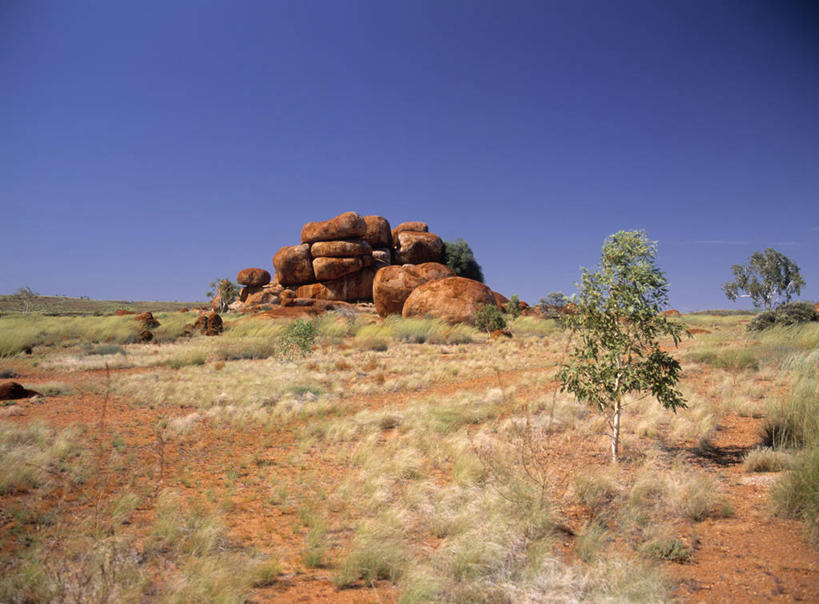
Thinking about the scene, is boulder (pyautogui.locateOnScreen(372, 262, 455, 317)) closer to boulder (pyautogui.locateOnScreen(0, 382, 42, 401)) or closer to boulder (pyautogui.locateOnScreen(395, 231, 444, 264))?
boulder (pyautogui.locateOnScreen(395, 231, 444, 264))

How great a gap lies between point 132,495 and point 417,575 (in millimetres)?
3327

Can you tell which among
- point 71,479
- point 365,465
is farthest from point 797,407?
point 71,479

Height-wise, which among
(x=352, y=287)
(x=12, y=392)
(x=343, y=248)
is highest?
(x=343, y=248)

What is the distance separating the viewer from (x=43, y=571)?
2.95m

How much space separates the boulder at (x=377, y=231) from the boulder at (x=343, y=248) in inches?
39.8

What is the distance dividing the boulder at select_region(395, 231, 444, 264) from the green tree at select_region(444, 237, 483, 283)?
109cm

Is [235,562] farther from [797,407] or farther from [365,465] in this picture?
[797,407]

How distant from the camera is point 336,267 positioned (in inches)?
1625

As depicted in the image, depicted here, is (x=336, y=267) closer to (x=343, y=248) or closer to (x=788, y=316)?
(x=343, y=248)

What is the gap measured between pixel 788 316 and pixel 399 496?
17741 mm

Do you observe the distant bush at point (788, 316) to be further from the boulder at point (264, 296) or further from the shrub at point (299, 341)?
the boulder at point (264, 296)

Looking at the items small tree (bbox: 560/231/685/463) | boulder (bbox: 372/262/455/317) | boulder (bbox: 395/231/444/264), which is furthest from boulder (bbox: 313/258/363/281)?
small tree (bbox: 560/231/685/463)

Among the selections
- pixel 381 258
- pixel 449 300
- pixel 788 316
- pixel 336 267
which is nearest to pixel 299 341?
pixel 449 300

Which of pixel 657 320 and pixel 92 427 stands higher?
pixel 657 320
